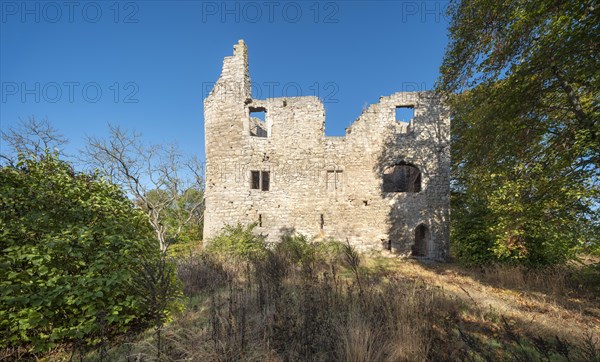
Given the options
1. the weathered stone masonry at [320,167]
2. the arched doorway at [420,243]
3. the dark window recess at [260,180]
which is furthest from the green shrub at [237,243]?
the arched doorway at [420,243]

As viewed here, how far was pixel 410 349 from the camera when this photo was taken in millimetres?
2629

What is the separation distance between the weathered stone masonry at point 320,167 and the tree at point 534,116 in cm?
345

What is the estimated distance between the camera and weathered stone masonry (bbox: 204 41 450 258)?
11.8 meters

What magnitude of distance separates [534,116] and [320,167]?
26.3 ft

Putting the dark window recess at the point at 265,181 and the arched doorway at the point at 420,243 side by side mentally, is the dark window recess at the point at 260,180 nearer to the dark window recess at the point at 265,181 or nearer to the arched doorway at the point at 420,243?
the dark window recess at the point at 265,181

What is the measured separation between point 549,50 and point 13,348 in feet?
34.7

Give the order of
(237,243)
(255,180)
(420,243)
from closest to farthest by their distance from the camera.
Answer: (237,243), (255,180), (420,243)


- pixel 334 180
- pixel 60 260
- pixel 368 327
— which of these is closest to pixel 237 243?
pixel 334 180

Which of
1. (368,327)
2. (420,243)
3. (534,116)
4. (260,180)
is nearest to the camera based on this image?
(368,327)

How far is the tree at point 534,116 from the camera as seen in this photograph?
4824 mm

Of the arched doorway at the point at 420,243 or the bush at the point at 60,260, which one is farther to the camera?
the arched doorway at the point at 420,243

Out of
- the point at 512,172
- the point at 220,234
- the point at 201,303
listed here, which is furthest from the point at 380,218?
the point at 201,303

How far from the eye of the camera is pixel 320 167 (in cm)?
1221

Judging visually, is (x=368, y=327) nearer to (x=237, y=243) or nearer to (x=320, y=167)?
(x=237, y=243)
